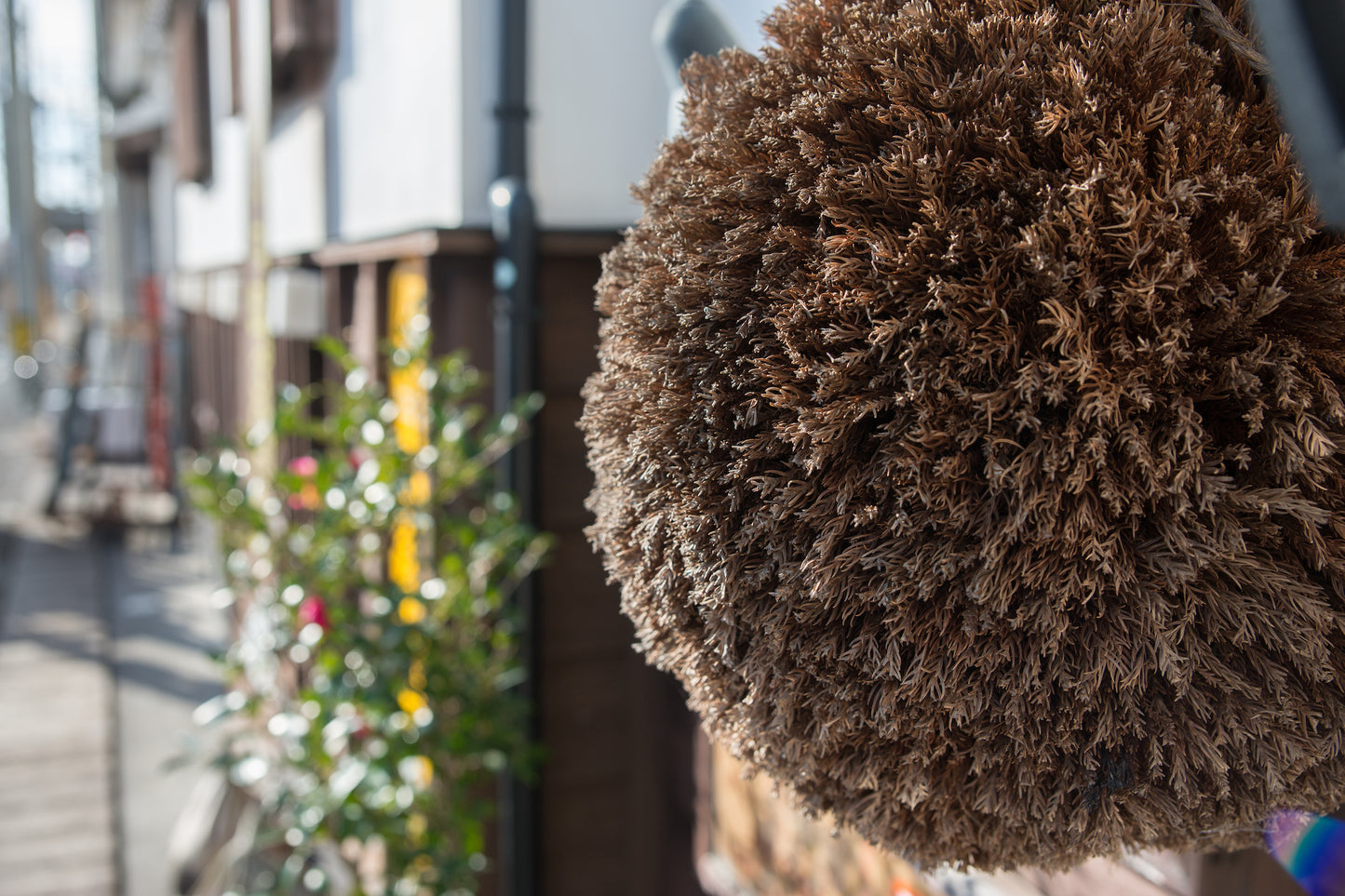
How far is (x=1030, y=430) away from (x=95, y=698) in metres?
5.95

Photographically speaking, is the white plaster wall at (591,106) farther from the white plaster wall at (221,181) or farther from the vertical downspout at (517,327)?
the white plaster wall at (221,181)

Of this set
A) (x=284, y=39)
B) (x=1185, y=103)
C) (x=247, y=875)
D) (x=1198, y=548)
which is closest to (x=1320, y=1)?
(x=1185, y=103)

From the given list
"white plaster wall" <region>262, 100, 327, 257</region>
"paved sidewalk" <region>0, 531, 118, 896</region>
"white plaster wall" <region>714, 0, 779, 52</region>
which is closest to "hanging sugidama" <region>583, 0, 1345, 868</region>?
"white plaster wall" <region>714, 0, 779, 52</region>

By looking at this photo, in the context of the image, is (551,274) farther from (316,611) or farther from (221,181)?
(221,181)

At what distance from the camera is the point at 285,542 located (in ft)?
7.98

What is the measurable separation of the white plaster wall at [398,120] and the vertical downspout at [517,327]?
124 mm

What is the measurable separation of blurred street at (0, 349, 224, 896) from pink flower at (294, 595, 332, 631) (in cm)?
49

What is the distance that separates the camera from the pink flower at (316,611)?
223cm

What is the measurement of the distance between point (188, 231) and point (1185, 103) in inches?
Answer: 330

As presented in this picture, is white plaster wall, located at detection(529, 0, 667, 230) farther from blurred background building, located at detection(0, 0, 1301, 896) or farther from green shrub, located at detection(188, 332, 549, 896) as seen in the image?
green shrub, located at detection(188, 332, 549, 896)

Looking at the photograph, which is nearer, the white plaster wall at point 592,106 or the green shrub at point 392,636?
the green shrub at point 392,636

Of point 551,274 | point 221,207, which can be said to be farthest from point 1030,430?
point 221,207

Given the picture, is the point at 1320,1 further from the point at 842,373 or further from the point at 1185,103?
the point at 842,373

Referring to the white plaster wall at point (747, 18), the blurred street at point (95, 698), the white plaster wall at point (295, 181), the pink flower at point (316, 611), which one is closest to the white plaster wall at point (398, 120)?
the white plaster wall at point (295, 181)
